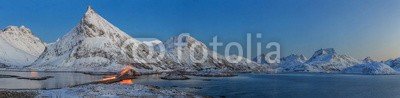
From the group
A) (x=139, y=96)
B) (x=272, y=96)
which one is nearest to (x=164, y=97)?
(x=139, y=96)

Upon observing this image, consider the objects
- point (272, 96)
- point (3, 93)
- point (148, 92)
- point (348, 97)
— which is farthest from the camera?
point (348, 97)

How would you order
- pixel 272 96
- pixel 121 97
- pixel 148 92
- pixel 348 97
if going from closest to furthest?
pixel 121 97, pixel 148 92, pixel 272 96, pixel 348 97

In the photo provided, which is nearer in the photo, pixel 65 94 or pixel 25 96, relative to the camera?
pixel 25 96

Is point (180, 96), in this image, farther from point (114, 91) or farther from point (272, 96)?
point (272, 96)

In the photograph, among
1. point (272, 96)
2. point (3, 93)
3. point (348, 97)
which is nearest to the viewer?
point (3, 93)

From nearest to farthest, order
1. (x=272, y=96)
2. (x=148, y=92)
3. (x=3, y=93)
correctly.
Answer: (x=3, y=93) < (x=148, y=92) < (x=272, y=96)

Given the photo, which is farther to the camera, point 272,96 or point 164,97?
point 272,96

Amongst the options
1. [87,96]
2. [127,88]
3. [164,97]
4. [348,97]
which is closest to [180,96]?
[164,97]

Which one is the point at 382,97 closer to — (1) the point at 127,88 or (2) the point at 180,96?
(2) the point at 180,96
